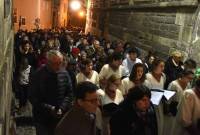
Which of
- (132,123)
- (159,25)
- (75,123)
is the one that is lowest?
(132,123)

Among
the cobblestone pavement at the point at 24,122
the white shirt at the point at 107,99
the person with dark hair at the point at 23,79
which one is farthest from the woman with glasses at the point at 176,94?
the person with dark hair at the point at 23,79

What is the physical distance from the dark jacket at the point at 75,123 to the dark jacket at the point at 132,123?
56 cm

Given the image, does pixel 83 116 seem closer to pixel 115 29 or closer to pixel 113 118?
pixel 113 118

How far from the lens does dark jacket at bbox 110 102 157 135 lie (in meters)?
4.32

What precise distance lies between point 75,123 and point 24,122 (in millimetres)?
5251

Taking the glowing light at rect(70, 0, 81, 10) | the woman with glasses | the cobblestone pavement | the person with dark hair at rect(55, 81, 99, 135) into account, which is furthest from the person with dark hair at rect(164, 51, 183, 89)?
the glowing light at rect(70, 0, 81, 10)

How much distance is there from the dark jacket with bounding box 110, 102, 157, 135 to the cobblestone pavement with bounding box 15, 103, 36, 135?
13.6ft

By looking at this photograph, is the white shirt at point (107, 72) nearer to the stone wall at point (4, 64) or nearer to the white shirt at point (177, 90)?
the white shirt at point (177, 90)

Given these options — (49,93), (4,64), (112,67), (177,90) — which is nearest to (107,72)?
(112,67)

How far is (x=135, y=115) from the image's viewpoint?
4.32m

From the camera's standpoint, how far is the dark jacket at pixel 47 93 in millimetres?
5836

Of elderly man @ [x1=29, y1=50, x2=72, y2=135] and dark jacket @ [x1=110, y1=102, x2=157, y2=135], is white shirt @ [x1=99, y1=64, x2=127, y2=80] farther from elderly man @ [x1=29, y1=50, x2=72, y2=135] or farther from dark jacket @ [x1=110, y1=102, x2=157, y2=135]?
dark jacket @ [x1=110, y1=102, x2=157, y2=135]

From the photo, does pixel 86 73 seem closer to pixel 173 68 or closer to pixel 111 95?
pixel 111 95

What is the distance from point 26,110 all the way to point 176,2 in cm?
479
